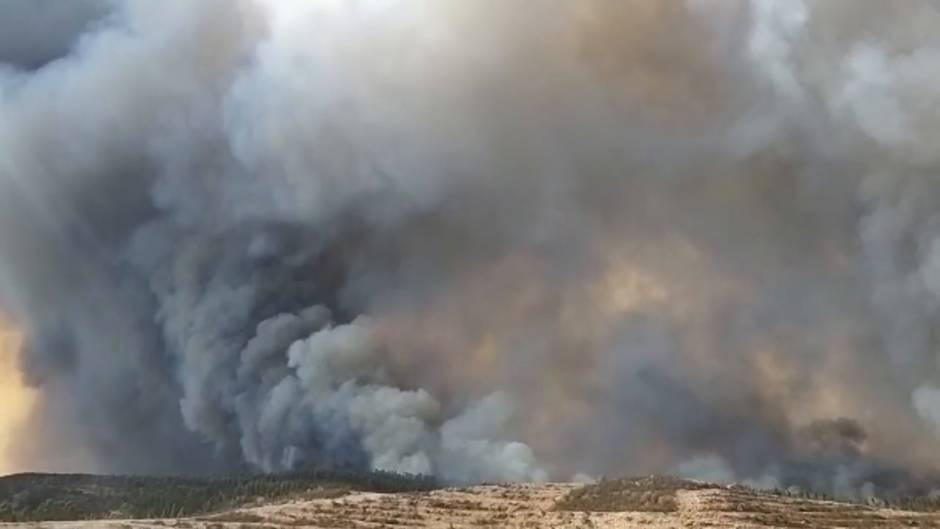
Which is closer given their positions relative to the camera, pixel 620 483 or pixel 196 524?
pixel 196 524

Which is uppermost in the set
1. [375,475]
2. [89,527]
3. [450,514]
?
[375,475]

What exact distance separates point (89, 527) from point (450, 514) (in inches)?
1570

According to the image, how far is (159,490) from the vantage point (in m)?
153

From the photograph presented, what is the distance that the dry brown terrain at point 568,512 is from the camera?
95250mm

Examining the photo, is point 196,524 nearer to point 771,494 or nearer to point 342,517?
point 342,517

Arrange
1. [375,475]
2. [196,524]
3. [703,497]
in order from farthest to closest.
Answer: [375,475] < [703,497] < [196,524]

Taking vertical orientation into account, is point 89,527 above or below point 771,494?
below

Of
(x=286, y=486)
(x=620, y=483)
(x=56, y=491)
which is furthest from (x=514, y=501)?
(x=56, y=491)

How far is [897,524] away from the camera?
332ft

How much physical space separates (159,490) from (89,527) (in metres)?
79.5

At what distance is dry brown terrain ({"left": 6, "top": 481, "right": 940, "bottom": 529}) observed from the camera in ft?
313

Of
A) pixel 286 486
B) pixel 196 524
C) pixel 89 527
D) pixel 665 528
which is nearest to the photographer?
pixel 89 527

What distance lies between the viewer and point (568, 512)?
104 meters

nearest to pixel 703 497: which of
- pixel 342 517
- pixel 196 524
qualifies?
pixel 342 517
